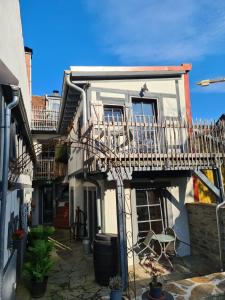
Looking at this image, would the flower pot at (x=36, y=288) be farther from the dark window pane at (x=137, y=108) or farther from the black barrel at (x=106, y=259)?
the dark window pane at (x=137, y=108)

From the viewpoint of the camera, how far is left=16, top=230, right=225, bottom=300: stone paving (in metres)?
5.60

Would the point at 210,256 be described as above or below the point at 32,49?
below

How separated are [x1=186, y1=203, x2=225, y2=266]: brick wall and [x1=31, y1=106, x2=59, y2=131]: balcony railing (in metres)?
13.2

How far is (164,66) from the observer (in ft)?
33.4

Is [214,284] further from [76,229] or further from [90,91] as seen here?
[76,229]

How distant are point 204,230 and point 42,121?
48.5ft

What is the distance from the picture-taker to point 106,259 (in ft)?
21.4

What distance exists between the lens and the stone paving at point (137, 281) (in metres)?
5.60

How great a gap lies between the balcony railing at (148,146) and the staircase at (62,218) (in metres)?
9.83

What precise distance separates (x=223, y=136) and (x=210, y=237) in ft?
10.6

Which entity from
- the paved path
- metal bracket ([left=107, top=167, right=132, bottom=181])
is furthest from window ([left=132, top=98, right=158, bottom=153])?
the paved path

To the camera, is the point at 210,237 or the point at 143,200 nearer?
the point at 210,237

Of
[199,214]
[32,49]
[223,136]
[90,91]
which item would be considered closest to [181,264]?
[199,214]

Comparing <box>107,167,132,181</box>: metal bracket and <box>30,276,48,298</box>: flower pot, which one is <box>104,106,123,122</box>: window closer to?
<box>107,167,132,181</box>: metal bracket
